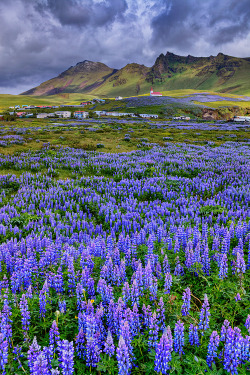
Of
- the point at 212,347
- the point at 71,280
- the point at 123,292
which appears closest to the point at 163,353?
the point at 212,347

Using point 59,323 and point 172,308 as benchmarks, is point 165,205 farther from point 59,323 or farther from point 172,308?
point 59,323

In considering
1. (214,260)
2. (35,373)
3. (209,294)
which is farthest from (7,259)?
(214,260)

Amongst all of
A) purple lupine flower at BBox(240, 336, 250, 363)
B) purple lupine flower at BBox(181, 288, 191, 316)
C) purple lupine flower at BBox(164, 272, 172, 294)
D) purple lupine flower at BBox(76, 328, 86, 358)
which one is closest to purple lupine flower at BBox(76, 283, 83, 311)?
purple lupine flower at BBox(76, 328, 86, 358)

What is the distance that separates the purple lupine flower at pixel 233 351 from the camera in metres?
2.38

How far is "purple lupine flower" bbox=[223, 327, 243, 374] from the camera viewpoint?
2.38 meters

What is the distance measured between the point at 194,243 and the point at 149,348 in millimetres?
3034

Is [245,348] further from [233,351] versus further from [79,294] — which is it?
[79,294]

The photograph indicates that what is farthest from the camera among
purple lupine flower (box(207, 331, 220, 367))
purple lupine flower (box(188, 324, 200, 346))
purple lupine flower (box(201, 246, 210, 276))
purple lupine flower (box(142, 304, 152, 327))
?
purple lupine flower (box(201, 246, 210, 276))

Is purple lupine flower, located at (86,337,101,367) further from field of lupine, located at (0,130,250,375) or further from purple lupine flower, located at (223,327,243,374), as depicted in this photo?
purple lupine flower, located at (223,327,243,374)

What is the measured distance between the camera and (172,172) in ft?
46.5

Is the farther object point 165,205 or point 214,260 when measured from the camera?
point 165,205

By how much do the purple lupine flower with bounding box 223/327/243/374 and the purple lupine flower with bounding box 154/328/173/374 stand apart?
63 centimetres

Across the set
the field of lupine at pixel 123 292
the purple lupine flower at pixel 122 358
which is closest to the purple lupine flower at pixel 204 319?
the field of lupine at pixel 123 292

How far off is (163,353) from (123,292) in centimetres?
101
